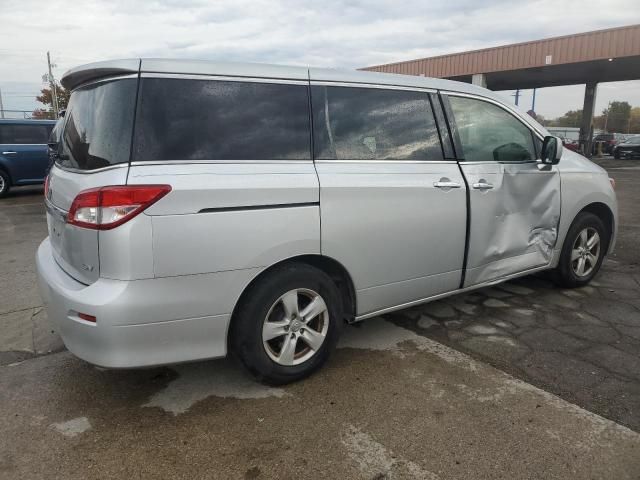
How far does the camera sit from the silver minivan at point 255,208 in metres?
2.36

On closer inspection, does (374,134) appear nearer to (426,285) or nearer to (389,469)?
(426,285)

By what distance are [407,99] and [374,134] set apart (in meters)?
0.43

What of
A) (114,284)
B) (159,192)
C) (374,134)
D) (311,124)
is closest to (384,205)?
(374,134)

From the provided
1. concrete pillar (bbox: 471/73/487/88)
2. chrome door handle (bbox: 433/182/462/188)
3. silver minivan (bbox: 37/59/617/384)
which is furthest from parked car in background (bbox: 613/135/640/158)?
chrome door handle (bbox: 433/182/462/188)

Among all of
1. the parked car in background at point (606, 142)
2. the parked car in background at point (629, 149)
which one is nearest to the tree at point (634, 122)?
the parked car in background at point (606, 142)

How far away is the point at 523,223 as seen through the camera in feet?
12.9

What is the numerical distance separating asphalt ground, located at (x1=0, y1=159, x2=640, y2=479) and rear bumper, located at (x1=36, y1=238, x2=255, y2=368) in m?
0.40

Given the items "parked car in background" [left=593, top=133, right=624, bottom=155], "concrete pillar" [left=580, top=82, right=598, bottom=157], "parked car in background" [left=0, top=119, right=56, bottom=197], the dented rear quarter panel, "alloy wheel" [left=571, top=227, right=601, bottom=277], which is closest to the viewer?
the dented rear quarter panel

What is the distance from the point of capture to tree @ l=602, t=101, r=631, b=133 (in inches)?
3612

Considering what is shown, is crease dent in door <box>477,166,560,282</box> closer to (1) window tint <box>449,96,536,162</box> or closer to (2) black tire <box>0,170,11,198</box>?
(1) window tint <box>449,96,536,162</box>

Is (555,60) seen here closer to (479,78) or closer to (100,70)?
(479,78)

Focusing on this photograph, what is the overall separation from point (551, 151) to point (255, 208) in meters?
2.69

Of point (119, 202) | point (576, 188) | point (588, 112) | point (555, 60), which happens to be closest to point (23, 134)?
point (119, 202)

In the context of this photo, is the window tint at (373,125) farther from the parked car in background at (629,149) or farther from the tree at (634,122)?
the tree at (634,122)
